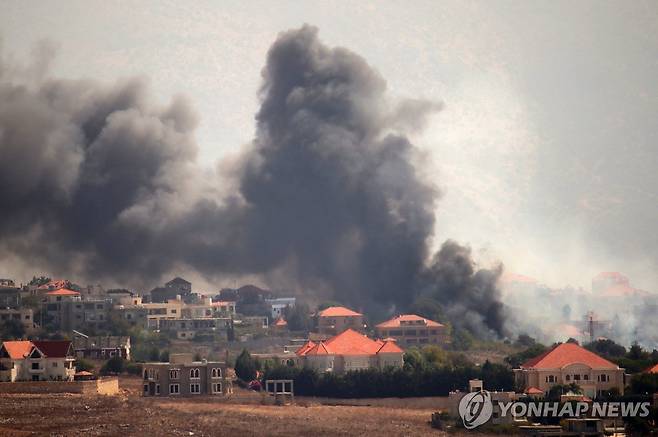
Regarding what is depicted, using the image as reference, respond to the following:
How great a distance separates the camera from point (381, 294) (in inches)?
4943

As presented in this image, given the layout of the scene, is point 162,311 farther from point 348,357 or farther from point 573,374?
point 573,374

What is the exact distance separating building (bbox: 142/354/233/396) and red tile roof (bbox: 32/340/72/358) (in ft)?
18.1

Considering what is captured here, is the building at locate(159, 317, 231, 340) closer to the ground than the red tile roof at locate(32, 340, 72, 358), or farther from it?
farther from it

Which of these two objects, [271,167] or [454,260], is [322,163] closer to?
[271,167]

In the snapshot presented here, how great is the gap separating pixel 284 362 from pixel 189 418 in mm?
18590

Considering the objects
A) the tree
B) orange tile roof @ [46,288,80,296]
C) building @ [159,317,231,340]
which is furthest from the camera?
orange tile roof @ [46,288,80,296]

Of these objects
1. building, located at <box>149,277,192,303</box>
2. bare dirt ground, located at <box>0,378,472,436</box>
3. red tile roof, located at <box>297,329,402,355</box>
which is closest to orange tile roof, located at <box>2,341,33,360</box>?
bare dirt ground, located at <box>0,378,472,436</box>

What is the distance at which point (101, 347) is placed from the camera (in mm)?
106125

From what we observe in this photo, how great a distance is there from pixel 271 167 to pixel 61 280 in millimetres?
18606

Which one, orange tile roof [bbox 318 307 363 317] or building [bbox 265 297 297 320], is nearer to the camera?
orange tile roof [bbox 318 307 363 317]

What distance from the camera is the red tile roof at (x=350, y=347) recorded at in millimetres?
97875

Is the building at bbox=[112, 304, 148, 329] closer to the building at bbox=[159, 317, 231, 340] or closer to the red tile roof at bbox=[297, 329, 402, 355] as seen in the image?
the building at bbox=[159, 317, 231, 340]

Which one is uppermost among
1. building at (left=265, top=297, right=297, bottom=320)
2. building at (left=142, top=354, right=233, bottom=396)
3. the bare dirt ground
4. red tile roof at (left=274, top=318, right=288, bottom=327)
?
building at (left=265, top=297, right=297, bottom=320)

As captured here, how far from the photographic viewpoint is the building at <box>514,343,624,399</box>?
290 ft
